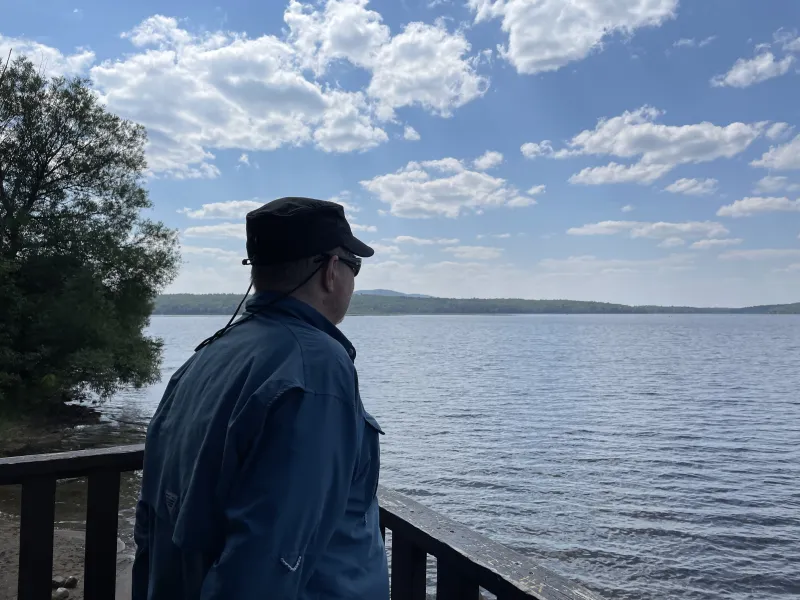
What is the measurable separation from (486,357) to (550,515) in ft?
153

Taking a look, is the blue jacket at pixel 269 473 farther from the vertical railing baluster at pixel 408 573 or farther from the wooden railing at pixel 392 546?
the vertical railing baluster at pixel 408 573

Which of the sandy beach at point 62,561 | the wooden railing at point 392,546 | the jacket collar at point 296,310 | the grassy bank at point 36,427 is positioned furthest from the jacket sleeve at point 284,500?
the grassy bank at point 36,427

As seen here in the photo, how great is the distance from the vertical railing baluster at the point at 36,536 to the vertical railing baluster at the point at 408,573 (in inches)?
50.6

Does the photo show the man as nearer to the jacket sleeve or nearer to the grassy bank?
the jacket sleeve

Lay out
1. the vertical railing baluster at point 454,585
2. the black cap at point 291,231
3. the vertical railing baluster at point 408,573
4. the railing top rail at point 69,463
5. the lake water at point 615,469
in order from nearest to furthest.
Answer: the black cap at point 291,231
the vertical railing baluster at point 454,585
the vertical railing baluster at point 408,573
the railing top rail at point 69,463
the lake water at point 615,469

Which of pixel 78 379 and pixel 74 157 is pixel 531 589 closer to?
pixel 78 379

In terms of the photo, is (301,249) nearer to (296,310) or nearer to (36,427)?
(296,310)

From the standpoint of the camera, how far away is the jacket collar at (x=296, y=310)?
154 cm

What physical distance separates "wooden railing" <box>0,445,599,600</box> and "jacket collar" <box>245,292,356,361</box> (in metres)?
0.69

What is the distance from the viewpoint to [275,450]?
1268 millimetres

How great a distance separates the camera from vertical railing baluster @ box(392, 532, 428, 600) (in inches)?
81.0

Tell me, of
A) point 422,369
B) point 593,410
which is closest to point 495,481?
point 593,410

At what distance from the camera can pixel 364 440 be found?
1.47m

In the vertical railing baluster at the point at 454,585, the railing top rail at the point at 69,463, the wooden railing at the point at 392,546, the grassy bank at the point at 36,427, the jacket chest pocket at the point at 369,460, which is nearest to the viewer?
the jacket chest pocket at the point at 369,460
